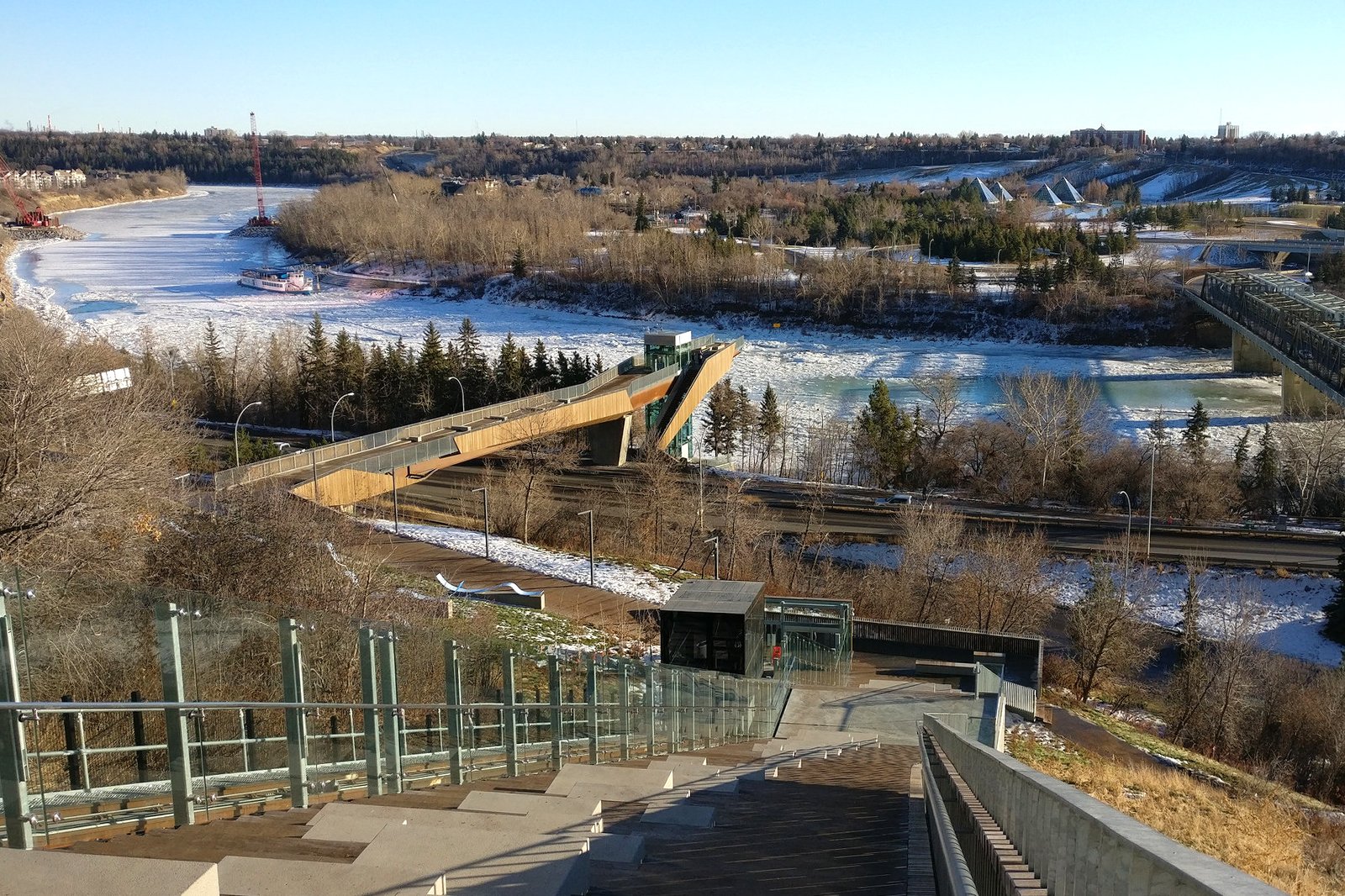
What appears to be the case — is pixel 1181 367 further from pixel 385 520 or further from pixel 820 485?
pixel 385 520

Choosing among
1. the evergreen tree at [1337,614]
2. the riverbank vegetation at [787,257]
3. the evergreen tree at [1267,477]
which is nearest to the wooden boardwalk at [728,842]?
the evergreen tree at [1337,614]

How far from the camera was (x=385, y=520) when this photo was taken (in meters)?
35.2

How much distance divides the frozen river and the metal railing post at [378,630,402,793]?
49.8m

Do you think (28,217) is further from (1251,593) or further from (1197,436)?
(1251,593)

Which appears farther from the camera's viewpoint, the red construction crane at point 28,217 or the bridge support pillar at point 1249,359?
the red construction crane at point 28,217

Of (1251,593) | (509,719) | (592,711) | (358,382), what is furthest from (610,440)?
(509,719)

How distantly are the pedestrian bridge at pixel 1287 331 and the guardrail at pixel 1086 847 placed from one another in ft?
155

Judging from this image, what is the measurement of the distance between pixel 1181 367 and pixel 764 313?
3009cm

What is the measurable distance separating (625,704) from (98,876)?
8597mm

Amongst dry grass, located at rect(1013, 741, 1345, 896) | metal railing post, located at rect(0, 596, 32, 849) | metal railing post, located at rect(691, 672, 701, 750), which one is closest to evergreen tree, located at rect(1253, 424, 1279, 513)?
dry grass, located at rect(1013, 741, 1345, 896)

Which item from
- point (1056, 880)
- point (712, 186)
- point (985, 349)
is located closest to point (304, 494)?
point (1056, 880)

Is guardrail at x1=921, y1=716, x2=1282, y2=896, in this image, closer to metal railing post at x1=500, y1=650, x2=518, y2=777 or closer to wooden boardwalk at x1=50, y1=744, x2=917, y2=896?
wooden boardwalk at x1=50, y1=744, x2=917, y2=896

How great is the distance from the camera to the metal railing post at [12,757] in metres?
5.00

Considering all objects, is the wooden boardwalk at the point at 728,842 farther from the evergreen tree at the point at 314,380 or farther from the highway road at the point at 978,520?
the evergreen tree at the point at 314,380
